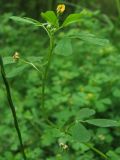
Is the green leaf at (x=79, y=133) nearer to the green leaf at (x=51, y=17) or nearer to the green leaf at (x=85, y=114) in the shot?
the green leaf at (x=85, y=114)

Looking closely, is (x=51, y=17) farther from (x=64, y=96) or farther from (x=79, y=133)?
(x=64, y=96)

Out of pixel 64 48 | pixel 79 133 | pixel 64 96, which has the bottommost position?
pixel 64 96

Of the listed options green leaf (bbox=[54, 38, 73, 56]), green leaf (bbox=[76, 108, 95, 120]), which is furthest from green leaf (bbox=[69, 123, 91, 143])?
green leaf (bbox=[54, 38, 73, 56])

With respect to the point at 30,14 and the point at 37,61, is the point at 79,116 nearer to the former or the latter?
the point at 37,61

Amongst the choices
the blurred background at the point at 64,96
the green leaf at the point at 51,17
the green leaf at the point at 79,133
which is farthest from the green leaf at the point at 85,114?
the green leaf at the point at 51,17

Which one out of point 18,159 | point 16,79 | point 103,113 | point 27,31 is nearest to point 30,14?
point 27,31

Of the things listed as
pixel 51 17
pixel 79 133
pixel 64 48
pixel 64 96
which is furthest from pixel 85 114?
pixel 64 96

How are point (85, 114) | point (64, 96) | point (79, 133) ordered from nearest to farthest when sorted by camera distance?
point (79, 133), point (85, 114), point (64, 96)
